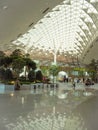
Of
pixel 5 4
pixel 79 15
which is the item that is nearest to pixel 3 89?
pixel 5 4

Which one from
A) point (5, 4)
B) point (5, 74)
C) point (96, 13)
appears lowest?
point (5, 74)

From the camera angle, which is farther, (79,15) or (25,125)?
(79,15)

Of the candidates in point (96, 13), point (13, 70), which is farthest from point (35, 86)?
point (96, 13)

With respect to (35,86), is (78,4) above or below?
above

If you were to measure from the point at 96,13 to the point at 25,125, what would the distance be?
126 feet

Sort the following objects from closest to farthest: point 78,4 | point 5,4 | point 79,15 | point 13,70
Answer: point 5,4, point 13,70, point 78,4, point 79,15

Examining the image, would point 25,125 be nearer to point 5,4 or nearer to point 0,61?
point 5,4

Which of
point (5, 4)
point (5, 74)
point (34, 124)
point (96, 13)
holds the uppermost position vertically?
point (96, 13)

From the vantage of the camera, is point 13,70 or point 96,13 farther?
point 96,13

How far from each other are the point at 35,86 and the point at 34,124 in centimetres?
2798

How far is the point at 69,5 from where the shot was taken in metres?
42.2

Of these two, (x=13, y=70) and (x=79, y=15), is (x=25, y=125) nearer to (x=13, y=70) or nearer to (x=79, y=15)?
(x=13, y=70)

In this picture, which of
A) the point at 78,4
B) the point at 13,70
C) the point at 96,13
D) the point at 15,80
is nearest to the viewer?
the point at 15,80

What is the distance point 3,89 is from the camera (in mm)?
29406
